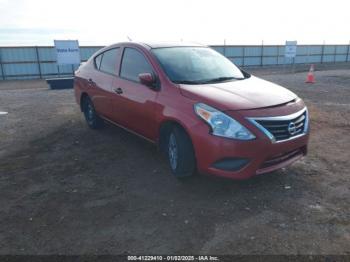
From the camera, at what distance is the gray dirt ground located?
9.91 feet

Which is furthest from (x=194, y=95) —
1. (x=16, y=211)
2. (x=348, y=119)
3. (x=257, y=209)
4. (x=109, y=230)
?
(x=348, y=119)

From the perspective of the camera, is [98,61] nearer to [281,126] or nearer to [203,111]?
[203,111]

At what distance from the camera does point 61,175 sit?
4621 millimetres

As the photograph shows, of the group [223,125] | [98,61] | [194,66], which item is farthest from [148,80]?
[98,61]

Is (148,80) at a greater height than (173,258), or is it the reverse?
(148,80)

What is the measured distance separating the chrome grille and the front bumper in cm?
6

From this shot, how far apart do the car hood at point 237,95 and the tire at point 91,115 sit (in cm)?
290

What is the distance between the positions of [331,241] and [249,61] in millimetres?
28583

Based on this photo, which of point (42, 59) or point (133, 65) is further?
point (42, 59)

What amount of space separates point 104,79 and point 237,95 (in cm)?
274

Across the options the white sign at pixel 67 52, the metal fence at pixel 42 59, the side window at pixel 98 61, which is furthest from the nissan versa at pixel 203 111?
the metal fence at pixel 42 59

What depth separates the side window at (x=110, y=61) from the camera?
5.57 meters

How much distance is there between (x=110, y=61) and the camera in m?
5.75

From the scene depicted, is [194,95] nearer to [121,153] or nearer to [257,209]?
[257,209]
